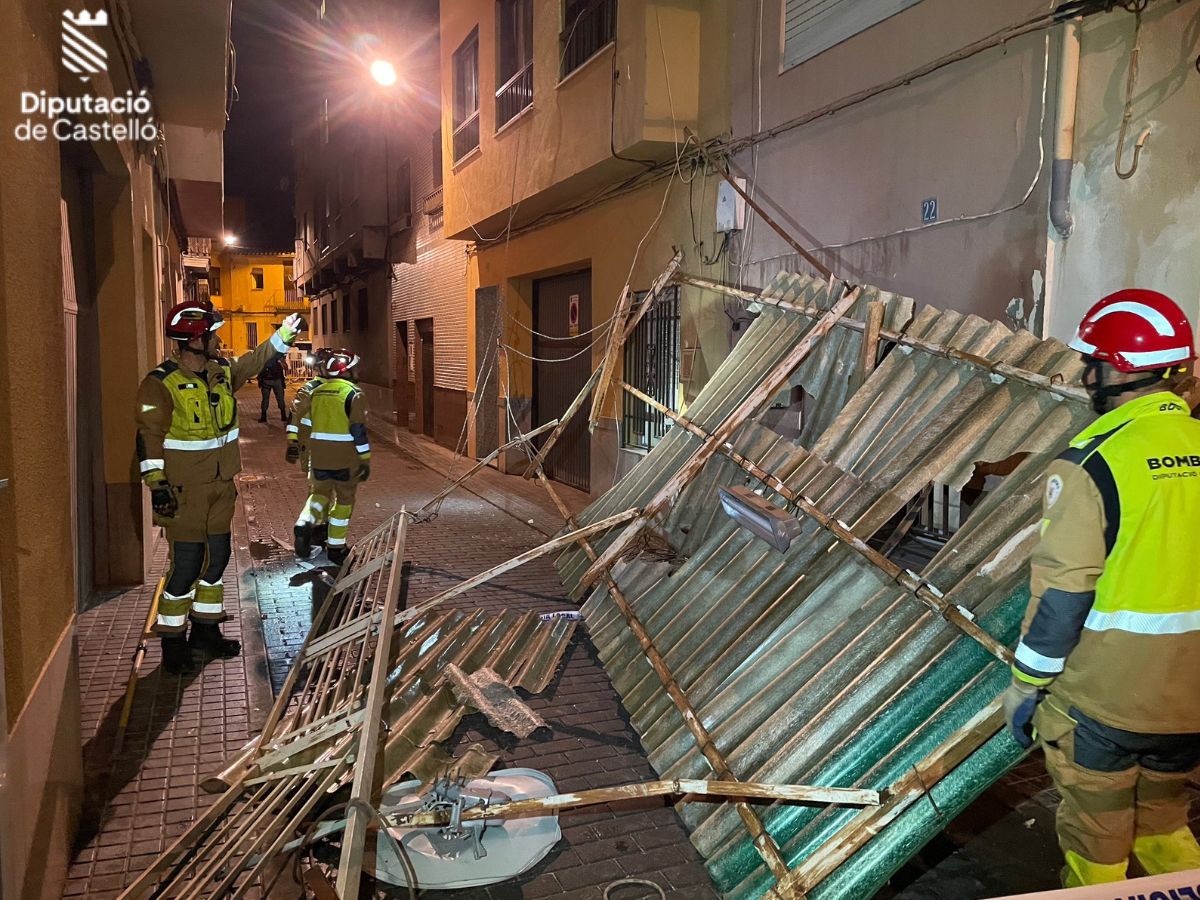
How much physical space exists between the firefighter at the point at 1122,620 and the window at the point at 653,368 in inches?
241

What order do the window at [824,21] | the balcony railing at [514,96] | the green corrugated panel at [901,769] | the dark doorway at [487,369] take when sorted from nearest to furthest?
1. the green corrugated panel at [901,769]
2. the window at [824,21]
3. the balcony railing at [514,96]
4. the dark doorway at [487,369]

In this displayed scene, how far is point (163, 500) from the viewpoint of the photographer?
4.86 meters

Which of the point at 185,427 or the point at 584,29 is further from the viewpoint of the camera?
the point at 584,29

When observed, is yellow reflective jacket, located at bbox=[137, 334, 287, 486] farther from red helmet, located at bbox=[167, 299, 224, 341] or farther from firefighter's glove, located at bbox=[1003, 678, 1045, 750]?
firefighter's glove, located at bbox=[1003, 678, 1045, 750]

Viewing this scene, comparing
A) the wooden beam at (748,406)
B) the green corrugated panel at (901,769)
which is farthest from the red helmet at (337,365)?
the green corrugated panel at (901,769)

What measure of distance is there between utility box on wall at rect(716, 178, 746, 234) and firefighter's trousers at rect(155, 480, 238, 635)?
5043 mm

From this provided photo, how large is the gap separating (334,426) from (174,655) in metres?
2.79

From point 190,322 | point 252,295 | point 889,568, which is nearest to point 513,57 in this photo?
point 190,322

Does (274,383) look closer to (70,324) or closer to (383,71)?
(383,71)

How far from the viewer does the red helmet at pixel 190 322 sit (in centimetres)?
496

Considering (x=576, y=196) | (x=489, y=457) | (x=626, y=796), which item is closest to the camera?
(x=626, y=796)

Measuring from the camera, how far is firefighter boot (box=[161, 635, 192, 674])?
495 cm

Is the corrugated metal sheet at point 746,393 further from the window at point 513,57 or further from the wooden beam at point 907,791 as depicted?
the window at point 513,57

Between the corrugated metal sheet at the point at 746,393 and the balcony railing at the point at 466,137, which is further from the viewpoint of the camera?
the balcony railing at the point at 466,137
